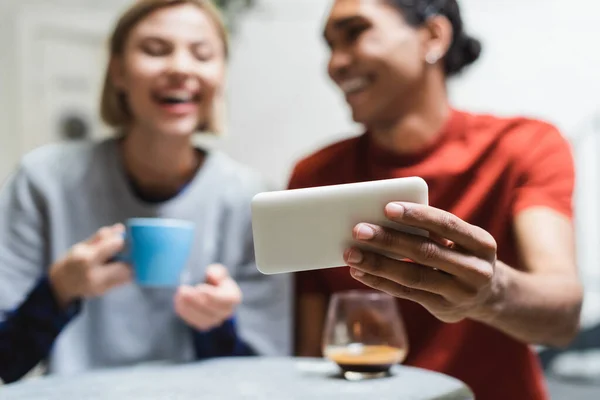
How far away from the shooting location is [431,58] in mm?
1106

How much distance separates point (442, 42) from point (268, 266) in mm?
618

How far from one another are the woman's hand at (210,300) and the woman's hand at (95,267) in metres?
0.09

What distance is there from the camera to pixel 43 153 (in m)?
1.28

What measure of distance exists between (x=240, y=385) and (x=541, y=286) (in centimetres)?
39

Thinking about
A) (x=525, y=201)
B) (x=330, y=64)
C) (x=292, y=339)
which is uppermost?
(x=330, y=64)

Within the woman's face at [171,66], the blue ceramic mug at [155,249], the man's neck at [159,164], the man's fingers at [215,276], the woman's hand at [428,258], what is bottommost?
the man's fingers at [215,276]

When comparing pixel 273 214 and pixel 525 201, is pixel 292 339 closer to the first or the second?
pixel 525 201

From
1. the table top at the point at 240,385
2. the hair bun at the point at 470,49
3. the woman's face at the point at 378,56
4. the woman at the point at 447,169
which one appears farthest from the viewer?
the hair bun at the point at 470,49

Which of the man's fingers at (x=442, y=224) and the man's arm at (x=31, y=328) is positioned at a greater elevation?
the man's fingers at (x=442, y=224)

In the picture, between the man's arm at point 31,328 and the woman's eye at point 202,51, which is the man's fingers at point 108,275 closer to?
the man's arm at point 31,328

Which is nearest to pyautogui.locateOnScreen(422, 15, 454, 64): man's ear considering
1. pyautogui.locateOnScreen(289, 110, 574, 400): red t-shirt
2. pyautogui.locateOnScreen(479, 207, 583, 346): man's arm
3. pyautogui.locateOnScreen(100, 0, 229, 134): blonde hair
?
pyautogui.locateOnScreen(289, 110, 574, 400): red t-shirt

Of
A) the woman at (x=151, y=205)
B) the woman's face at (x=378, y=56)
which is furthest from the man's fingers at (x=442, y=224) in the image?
the woman at (x=151, y=205)

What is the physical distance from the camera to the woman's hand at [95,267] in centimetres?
101

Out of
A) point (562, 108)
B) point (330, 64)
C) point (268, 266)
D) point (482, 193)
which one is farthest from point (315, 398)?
point (562, 108)
